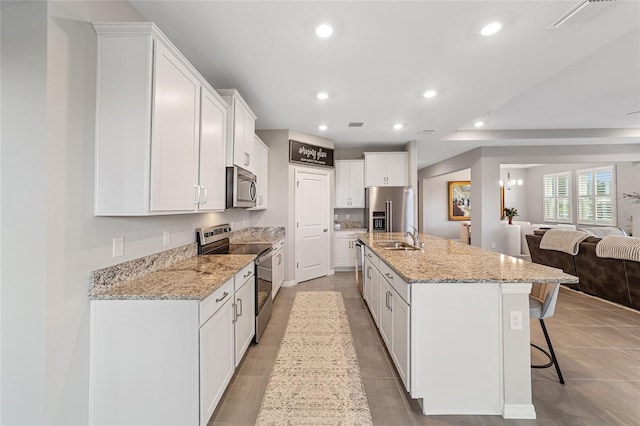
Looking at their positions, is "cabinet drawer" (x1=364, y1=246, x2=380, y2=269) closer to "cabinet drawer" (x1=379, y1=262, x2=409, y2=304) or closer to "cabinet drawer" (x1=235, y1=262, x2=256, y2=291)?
"cabinet drawer" (x1=379, y1=262, x2=409, y2=304)

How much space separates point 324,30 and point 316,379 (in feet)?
8.87

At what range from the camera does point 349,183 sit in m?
5.64

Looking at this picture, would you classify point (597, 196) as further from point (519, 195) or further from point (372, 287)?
point (372, 287)

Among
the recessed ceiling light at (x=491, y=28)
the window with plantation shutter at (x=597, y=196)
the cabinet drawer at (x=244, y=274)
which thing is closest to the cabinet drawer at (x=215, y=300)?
the cabinet drawer at (x=244, y=274)

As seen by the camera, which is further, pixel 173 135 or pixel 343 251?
pixel 343 251

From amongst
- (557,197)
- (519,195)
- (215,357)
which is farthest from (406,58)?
(519,195)

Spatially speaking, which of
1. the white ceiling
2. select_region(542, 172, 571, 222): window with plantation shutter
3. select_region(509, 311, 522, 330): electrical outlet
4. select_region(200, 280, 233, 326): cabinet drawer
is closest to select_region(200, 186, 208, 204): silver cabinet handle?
select_region(200, 280, 233, 326): cabinet drawer

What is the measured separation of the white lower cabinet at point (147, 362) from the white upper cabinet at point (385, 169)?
15.0 ft

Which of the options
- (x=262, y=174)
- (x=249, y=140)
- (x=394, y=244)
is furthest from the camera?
(x=262, y=174)

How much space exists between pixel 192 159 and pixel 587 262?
530 cm

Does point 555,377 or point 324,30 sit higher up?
point 324,30

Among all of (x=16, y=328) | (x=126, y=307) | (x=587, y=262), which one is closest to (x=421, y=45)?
(x=126, y=307)

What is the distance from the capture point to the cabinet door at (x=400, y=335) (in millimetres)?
1797

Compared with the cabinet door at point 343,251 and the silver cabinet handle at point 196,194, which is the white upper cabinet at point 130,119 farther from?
the cabinet door at point 343,251
